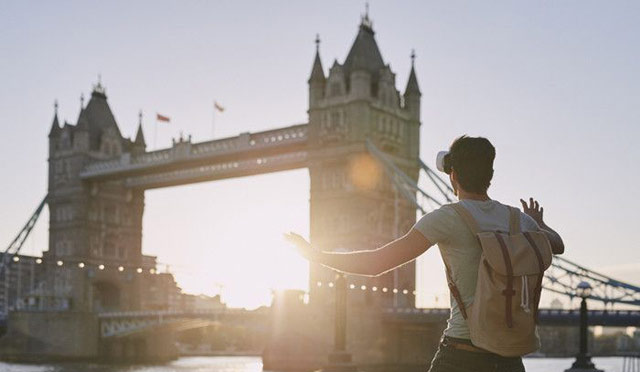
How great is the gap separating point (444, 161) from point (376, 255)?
47 centimetres

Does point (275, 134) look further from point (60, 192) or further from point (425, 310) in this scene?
point (60, 192)

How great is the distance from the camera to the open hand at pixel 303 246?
3.01 meters

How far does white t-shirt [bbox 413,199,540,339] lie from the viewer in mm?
2812

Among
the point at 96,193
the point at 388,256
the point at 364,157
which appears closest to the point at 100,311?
the point at 96,193

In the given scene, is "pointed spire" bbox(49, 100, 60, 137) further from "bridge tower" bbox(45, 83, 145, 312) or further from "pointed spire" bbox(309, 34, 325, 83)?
"pointed spire" bbox(309, 34, 325, 83)

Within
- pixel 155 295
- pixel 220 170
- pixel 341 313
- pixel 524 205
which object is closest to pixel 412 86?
pixel 220 170

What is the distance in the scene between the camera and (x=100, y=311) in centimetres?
5788

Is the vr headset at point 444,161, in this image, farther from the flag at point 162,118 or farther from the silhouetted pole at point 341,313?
the flag at point 162,118

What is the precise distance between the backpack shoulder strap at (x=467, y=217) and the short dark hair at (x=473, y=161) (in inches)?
4.9

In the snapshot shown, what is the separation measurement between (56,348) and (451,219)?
55.0 meters

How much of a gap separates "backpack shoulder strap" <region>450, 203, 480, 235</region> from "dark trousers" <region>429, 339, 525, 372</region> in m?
0.37

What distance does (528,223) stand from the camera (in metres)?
2.97

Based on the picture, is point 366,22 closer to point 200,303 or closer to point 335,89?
point 335,89

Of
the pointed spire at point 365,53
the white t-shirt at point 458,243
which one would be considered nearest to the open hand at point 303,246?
the white t-shirt at point 458,243
